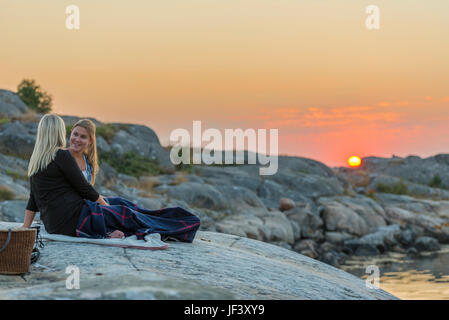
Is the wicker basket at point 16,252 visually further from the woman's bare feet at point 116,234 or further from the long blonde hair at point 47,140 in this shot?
the woman's bare feet at point 116,234

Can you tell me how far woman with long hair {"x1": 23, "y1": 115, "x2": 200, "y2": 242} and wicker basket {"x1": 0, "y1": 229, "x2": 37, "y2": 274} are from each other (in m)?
1.45

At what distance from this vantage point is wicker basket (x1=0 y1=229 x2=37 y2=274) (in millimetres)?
6098

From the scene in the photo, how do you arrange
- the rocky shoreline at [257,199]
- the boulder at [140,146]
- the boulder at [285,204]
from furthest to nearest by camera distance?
A: the boulder at [140,146], the boulder at [285,204], the rocky shoreline at [257,199]

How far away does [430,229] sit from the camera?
97.2 ft

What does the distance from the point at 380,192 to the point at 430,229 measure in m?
9.27

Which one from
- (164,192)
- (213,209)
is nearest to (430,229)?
(213,209)

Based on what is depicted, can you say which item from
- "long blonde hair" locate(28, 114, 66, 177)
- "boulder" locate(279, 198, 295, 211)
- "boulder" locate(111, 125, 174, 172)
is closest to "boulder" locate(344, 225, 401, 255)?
"boulder" locate(279, 198, 295, 211)

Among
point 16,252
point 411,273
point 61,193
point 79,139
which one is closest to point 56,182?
point 61,193

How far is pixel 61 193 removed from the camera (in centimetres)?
764

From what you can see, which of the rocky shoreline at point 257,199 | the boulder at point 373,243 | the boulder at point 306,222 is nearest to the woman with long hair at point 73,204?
the rocky shoreline at point 257,199

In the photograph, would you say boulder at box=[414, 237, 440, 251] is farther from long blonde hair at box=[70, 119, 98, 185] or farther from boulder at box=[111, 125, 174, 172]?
long blonde hair at box=[70, 119, 98, 185]

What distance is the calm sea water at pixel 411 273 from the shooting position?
17.3m

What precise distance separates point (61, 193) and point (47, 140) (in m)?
0.81
